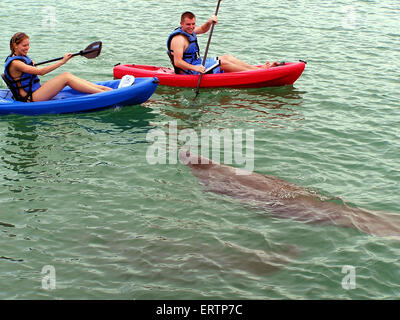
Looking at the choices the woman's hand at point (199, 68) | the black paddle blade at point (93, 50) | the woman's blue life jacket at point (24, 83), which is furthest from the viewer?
the woman's hand at point (199, 68)

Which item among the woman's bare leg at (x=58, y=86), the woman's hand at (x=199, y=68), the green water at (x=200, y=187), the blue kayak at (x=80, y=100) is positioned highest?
the woman's hand at (x=199, y=68)

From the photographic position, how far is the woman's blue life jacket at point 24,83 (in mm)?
8641

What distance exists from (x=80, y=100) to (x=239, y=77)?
3011mm

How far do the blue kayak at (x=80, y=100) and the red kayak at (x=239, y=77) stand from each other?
976mm

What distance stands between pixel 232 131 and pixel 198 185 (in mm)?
1953

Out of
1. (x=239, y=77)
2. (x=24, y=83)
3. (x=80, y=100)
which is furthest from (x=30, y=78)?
(x=239, y=77)

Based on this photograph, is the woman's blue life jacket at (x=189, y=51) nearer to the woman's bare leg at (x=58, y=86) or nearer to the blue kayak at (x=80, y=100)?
the blue kayak at (x=80, y=100)

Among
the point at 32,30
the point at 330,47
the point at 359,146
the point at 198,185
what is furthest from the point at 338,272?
the point at 32,30

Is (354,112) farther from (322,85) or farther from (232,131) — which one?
(232,131)

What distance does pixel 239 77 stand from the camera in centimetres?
1022

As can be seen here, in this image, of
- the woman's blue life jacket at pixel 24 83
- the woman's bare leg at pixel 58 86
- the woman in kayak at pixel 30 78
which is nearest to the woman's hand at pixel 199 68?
the woman in kayak at pixel 30 78

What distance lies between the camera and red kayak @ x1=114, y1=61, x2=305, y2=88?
10.2 metres

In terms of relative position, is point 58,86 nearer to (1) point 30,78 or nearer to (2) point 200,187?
(1) point 30,78

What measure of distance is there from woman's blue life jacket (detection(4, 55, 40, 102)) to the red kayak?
6.60 feet
